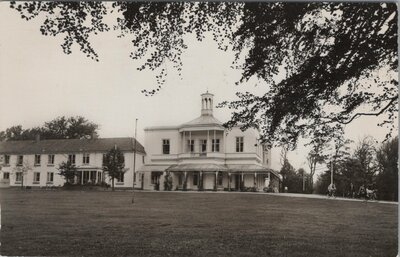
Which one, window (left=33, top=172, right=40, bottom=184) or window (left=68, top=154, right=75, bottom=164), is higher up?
window (left=68, top=154, right=75, bottom=164)

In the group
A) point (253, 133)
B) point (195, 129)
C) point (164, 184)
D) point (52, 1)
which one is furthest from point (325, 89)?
point (164, 184)

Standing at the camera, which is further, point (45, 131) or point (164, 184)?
point (164, 184)

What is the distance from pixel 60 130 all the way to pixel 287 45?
15.2 feet

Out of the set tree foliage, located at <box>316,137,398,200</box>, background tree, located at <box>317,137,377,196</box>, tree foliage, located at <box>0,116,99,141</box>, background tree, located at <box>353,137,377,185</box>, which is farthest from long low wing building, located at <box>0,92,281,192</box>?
background tree, located at <box>353,137,377,185</box>

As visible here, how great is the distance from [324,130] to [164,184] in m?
4.63

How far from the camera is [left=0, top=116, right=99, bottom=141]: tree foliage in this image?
26.1 feet

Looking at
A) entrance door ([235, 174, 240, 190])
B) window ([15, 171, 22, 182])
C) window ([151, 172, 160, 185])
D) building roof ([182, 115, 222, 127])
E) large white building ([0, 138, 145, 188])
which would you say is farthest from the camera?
entrance door ([235, 174, 240, 190])

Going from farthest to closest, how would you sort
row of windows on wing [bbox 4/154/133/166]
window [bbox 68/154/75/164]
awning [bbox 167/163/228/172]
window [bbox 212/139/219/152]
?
window [bbox 212/139/219/152] < awning [bbox 167/163/228/172] < window [bbox 68/154/75/164] < row of windows on wing [bbox 4/154/133/166]

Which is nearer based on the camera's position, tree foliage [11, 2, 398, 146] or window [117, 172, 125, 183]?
tree foliage [11, 2, 398, 146]

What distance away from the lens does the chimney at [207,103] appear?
7.28 m

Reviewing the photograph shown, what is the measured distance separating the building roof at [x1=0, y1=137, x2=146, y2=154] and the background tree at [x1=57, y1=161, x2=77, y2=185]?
315 millimetres

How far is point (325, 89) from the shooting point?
6508mm

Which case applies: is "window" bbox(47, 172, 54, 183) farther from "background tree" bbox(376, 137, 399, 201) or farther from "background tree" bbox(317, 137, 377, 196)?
"background tree" bbox(376, 137, 399, 201)

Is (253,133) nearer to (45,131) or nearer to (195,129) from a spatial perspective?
(195,129)
